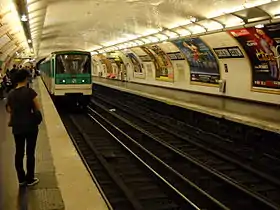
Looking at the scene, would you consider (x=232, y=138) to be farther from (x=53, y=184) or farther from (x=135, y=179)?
(x=53, y=184)

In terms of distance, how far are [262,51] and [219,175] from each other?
21.0 feet

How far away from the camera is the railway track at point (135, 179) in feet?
22.7

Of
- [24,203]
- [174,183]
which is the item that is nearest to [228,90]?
[174,183]

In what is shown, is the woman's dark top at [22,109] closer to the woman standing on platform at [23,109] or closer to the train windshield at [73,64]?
the woman standing on platform at [23,109]

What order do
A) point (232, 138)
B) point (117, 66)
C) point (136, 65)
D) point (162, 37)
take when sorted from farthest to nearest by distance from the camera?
point (117, 66)
point (136, 65)
point (162, 37)
point (232, 138)

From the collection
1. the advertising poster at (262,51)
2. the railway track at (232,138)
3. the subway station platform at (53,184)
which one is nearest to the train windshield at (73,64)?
the railway track at (232,138)

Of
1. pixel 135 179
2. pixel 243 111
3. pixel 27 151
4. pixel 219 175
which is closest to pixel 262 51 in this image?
pixel 243 111

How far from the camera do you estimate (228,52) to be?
1544cm

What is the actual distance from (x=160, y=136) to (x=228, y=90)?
4.46 m

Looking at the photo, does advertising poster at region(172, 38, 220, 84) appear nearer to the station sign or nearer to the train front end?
the station sign

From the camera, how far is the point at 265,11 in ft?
33.6

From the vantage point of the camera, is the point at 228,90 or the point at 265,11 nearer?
the point at 265,11

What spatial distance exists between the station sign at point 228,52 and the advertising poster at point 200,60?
603 mm

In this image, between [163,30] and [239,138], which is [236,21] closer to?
[239,138]
